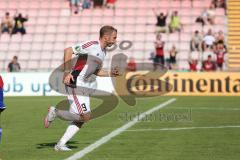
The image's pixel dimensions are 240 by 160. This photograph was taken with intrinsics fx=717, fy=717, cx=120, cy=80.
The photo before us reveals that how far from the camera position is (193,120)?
712 inches

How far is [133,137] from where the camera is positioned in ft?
45.6

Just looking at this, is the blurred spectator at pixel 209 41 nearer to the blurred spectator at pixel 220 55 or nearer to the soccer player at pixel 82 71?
the blurred spectator at pixel 220 55

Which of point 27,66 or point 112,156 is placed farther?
point 27,66

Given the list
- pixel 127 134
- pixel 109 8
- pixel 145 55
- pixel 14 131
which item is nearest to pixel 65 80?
pixel 127 134

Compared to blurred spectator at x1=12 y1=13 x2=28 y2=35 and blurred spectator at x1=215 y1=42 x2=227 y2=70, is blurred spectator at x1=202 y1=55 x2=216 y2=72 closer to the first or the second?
blurred spectator at x1=215 y1=42 x2=227 y2=70

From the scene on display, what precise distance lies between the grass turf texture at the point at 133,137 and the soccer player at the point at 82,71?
0.48 meters

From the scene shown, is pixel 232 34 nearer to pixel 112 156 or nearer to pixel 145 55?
pixel 145 55

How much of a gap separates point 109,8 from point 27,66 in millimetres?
6092

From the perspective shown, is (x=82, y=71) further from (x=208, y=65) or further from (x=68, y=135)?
(x=208, y=65)

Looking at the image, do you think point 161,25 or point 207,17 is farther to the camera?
point 207,17

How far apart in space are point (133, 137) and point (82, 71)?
264 cm

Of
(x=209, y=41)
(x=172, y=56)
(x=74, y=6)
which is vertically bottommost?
(x=172, y=56)

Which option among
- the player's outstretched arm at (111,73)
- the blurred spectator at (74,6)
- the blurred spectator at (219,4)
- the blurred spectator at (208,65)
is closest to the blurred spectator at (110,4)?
the blurred spectator at (74,6)

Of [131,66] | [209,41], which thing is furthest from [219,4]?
[131,66]
